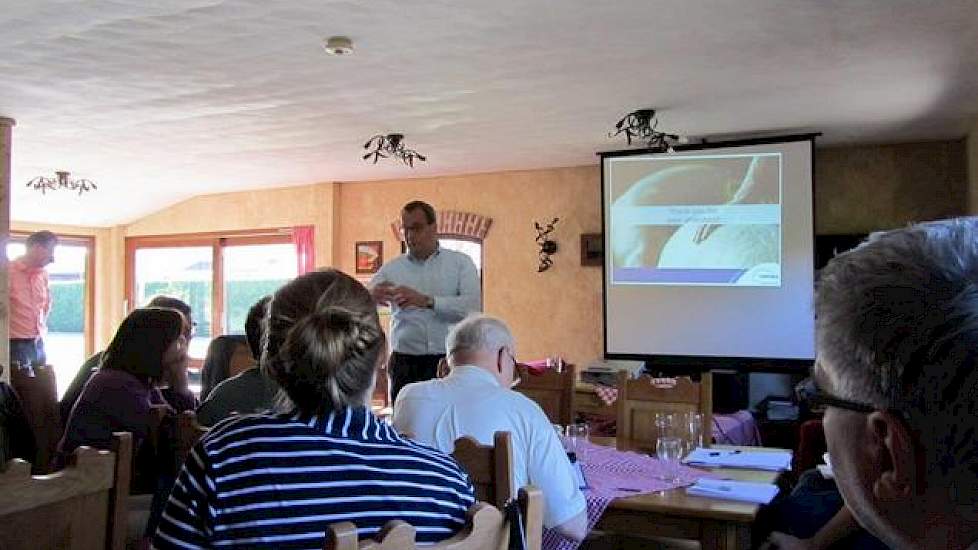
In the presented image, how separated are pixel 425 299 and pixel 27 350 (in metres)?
4.76

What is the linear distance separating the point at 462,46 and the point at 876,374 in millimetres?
3480

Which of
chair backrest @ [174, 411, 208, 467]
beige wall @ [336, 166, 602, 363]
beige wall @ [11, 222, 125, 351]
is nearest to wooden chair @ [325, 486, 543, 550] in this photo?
chair backrest @ [174, 411, 208, 467]

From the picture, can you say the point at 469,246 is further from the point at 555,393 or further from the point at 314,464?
the point at 314,464

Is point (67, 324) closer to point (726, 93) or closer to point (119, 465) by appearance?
point (726, 93)

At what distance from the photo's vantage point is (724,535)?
224 cm

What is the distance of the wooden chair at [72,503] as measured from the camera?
4.28 feet

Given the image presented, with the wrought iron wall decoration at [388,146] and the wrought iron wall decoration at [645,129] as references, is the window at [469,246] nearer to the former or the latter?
the wrought iron wall decoration at [388,146]

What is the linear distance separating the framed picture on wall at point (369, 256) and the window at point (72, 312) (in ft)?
13.4

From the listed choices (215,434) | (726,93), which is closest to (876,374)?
(215,434)

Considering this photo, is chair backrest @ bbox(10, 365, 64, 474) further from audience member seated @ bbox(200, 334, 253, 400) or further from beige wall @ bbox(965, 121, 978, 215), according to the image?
beige wall @ bbox(965, 121, 978, 215)

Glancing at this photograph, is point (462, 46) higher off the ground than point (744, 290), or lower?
higher

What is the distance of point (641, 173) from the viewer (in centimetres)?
623

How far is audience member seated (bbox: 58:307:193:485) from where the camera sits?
2.48 metres

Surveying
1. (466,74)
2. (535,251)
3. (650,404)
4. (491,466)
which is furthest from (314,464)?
(535,251)
